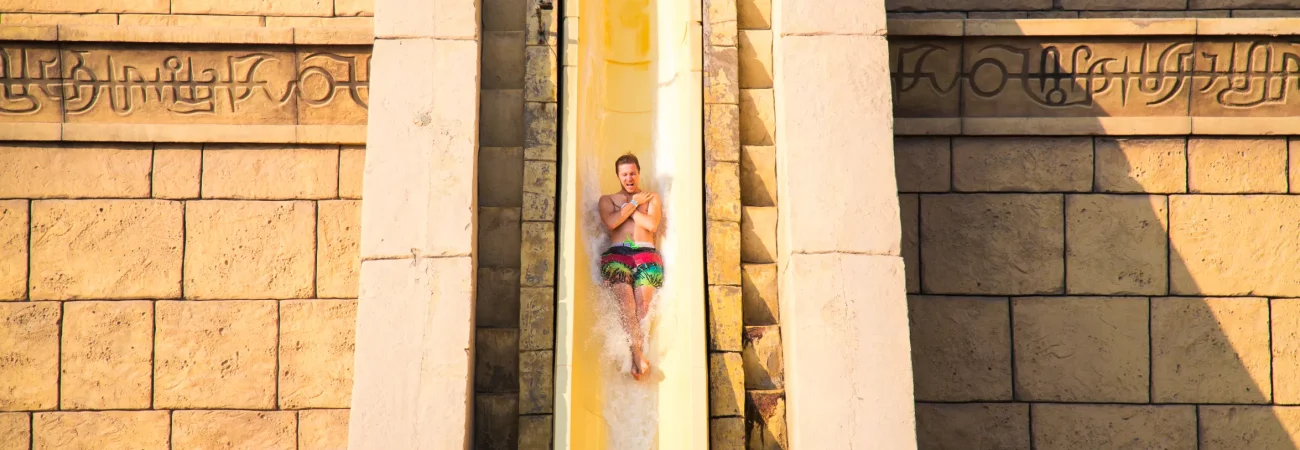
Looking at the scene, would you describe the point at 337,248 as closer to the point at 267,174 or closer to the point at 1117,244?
the point at 267,174

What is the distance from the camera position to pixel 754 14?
19.3ft

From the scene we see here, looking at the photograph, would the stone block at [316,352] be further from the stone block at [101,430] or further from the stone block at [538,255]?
the stone block at [538,255]

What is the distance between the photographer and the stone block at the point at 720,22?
5.76 meters

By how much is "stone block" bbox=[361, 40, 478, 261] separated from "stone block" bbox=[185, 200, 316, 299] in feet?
3.98

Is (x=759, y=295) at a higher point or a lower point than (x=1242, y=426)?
higher

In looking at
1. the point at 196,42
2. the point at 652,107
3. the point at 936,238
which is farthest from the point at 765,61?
the point at 196,42

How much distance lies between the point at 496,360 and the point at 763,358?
1.27m

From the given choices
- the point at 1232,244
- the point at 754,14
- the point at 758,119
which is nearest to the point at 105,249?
the point at 758,119

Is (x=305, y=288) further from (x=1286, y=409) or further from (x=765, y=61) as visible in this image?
(x=1286, y=409)

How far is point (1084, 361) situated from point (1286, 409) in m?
1.11

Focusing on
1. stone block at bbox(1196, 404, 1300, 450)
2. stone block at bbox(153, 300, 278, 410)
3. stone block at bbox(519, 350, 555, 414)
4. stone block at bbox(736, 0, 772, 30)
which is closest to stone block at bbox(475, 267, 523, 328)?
stone block at bbox(519, 350, 555, 414)

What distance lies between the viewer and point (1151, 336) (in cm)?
612

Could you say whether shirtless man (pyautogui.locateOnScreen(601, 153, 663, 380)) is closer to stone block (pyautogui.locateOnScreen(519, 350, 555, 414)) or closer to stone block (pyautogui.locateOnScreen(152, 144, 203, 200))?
stone block (pyautogui.locateOnScreen(519, 350, 555, 414))

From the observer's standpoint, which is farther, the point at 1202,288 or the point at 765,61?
the point at 1202,288
